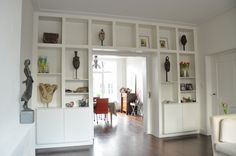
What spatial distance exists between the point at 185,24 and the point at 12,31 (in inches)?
170

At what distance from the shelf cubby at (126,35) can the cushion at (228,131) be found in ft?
9.48

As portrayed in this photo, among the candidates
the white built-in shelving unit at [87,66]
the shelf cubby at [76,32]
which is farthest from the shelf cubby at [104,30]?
the shelf cubby at [76,32]

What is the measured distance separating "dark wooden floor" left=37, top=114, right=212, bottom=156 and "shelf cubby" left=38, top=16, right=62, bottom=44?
2500 millimetres

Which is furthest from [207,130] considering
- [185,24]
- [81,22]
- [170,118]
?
[81,22]

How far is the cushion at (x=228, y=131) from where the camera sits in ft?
9.77

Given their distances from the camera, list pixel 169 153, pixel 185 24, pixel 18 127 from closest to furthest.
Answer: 1. pixel 18 127
2. pixel 169 153
3. pixel 185 24

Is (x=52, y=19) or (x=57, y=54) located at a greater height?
(x=52, y=19)

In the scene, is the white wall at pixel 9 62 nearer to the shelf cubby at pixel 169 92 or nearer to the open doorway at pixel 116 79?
the shelf cubby at pixel 169 92

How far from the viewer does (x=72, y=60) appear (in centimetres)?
475

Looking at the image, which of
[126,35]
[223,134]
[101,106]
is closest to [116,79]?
[101,106]

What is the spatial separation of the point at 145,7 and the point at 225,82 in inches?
103

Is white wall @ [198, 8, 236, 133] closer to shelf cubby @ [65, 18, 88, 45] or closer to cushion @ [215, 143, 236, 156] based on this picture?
cushion @ [215, 143, 236, 156]

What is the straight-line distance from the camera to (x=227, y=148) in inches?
110

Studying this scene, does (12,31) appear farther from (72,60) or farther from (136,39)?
(136,39)
